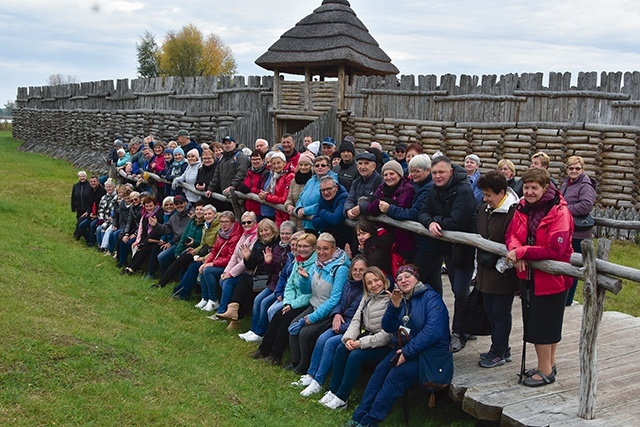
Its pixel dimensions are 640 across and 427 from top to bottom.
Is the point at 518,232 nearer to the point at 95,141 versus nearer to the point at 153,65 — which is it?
the point at 95,141

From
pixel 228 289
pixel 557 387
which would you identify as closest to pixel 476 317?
pixel 557 387

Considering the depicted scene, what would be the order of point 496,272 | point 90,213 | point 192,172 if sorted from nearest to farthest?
1. point 496,272
2. point 192,172
3. point 90,213

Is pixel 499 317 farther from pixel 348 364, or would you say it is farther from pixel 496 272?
pixel 348 364

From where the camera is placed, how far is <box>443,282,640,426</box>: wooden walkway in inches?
198

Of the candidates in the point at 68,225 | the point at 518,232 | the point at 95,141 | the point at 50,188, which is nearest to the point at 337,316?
the point at 518,232

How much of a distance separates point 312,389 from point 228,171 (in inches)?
199

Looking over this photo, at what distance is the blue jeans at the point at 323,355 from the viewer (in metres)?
6.77

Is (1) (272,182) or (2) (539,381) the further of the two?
(1) (272,182)

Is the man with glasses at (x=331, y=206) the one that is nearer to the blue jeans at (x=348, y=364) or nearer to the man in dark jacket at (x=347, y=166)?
the man in dark jacket at (x=347, y=166)

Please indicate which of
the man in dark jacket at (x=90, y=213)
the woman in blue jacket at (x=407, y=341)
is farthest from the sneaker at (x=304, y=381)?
the man in dark jacket at (x=90, y=213)

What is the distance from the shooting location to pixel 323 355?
679 centimetres

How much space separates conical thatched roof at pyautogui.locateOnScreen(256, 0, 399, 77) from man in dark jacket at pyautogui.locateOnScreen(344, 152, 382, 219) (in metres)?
12.9

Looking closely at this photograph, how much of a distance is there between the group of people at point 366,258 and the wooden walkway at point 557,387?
0.52ft

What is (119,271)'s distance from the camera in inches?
469
